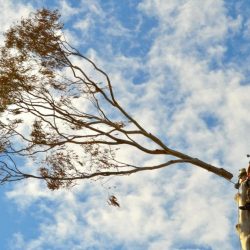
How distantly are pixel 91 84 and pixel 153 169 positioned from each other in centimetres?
266

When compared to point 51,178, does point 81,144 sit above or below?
above

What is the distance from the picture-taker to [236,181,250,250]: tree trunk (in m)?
8.16

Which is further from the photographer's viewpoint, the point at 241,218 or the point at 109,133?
the point at 109,133

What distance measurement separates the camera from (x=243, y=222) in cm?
830

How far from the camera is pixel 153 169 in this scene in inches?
397

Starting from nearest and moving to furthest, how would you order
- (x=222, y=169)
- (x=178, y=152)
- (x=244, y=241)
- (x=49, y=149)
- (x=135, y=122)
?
1. (x=244, y=241)
2. (x=222, y=169)
3. (x=178, y=152)
4. (x=135, y=122)
5. (x=49, y=149)

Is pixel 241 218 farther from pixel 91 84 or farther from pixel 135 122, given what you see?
pixel 91 84

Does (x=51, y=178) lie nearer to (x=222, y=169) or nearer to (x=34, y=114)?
(x=34, y=114)

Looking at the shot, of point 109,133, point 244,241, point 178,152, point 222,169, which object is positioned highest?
point 109,133

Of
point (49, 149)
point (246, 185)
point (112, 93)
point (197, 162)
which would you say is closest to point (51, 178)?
point (49, 149)

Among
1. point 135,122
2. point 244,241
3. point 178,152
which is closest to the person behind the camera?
point 244,241

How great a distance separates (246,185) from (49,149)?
478 centimetres

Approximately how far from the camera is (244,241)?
26.8 ft

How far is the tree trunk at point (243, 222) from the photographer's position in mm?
8164
